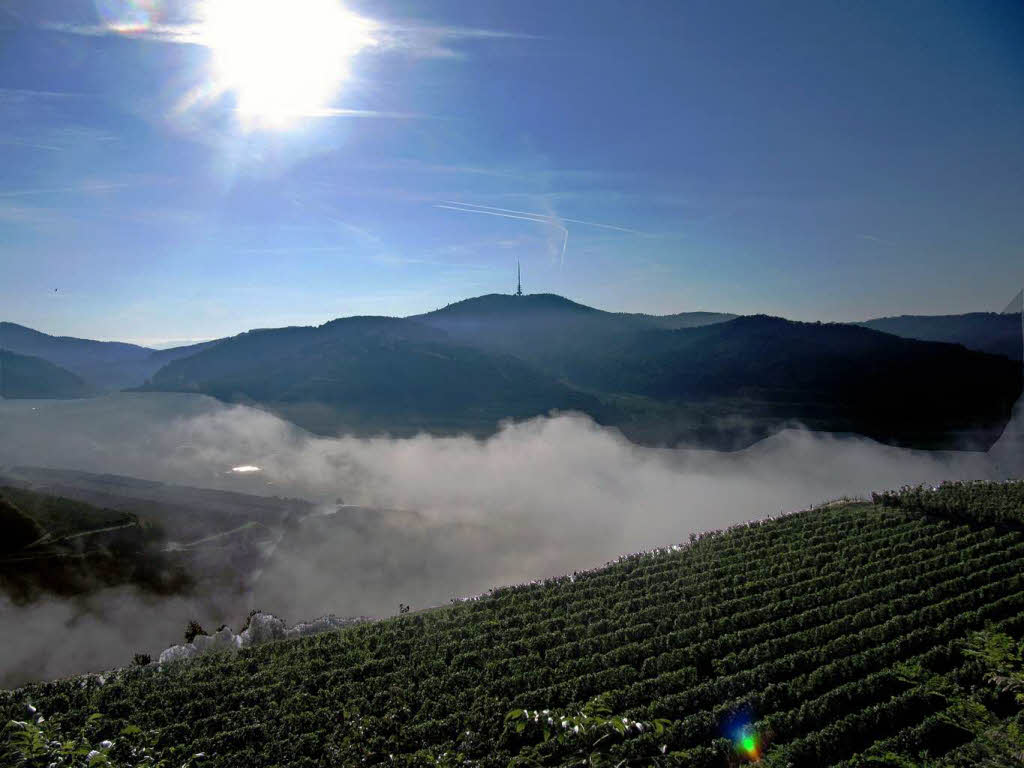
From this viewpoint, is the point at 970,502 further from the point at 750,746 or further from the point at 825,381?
the point at 825,381

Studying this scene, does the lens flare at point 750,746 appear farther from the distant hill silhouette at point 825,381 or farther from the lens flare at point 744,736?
the distant hill silhouette at point 825,381

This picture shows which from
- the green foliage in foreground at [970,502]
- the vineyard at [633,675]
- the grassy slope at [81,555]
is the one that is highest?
the green foliage in foreground at [970,502]

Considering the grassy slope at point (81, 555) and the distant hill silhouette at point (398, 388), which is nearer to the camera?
the grassy slope at point (81, 555)

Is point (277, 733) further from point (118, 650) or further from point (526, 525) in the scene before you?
point (526, 525)

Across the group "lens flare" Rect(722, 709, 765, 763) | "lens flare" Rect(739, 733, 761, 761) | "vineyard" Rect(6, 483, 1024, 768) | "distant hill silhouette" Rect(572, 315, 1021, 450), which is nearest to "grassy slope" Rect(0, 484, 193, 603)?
"vineyard" Rect(6, 483, 1024, 768)

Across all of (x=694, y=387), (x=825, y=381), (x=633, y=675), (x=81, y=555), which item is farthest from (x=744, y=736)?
(x=694, y=387)

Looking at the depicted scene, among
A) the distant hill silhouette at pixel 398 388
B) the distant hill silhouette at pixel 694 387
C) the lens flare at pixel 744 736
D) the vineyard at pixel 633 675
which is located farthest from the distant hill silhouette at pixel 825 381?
the lens flare at pixel 744 736
